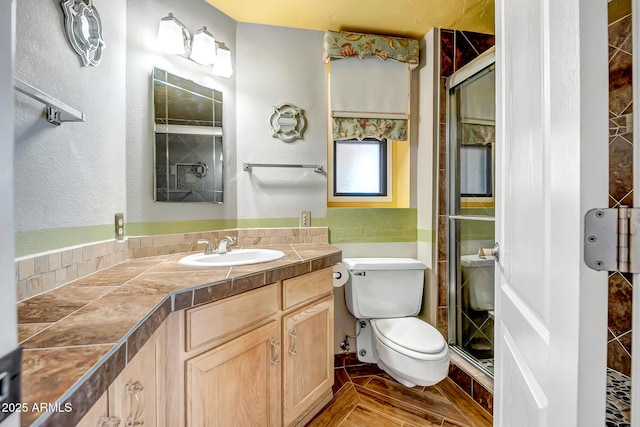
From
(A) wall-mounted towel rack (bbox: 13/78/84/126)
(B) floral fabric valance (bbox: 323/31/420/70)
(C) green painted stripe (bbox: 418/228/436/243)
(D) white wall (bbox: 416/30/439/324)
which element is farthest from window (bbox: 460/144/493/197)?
(A) wall-mounted towel rack (bbox: 13/78/84/126)

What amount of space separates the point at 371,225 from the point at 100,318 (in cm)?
166

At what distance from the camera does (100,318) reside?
69 cm

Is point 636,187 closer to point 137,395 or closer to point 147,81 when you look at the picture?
point 137,395

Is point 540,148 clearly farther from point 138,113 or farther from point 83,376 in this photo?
point 138,113

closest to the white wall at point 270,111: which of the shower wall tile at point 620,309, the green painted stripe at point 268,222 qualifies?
the green painted stripe at point 268,222

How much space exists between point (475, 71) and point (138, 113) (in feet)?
6.12

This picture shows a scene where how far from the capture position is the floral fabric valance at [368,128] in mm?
1972

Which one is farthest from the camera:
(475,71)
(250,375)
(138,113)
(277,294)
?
(475,71)

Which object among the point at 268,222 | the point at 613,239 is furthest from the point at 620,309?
the point at 268,222

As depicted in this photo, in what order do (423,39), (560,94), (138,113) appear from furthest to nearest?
(423,39)
(138,113)
(560,94)

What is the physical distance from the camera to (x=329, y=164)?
82.2 inches

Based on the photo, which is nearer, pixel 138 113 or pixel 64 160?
pixel 64 160

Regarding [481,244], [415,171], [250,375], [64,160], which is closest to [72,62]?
[64,160]

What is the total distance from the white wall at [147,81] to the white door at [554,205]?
151 cm
